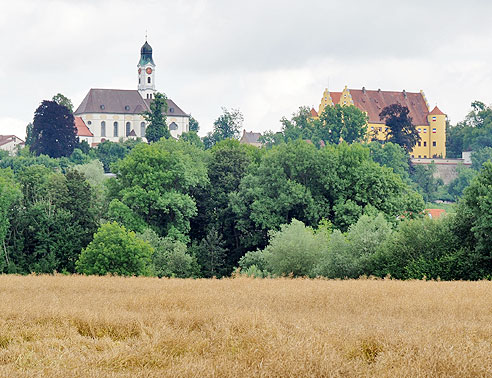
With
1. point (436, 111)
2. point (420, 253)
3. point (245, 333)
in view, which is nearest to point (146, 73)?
point (436, 111)

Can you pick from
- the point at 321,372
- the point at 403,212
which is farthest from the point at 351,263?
the point at 321,372

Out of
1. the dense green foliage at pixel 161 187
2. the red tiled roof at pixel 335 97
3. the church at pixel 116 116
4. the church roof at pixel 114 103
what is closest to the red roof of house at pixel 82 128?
the church at pixel 116 116

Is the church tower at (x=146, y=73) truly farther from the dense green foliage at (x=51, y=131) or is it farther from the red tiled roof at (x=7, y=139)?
the dense green foliage at (x=51, y=131)

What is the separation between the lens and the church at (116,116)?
172625 millimetres

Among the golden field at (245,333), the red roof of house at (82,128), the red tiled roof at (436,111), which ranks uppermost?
the red tiled roof at (436,111)

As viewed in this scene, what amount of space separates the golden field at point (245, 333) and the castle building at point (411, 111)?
140 metres

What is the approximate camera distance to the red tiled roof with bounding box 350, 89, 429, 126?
535 ft

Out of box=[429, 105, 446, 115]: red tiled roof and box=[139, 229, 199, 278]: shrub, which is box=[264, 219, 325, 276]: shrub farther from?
box=[429, 105, 446, 115]: red tiled roof

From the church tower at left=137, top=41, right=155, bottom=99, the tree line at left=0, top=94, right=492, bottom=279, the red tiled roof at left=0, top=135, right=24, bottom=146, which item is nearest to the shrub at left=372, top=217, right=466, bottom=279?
the tree line at left=0, top=94, right=492, bottom=279

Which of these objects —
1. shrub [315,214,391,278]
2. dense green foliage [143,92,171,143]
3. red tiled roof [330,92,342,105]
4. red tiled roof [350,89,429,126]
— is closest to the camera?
shrub [315,214,391,278]

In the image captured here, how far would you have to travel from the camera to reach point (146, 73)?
613 feet

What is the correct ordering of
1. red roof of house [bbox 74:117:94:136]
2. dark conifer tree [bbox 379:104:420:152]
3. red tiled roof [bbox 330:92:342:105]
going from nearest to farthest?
dark conifer tree [bbox 379:104:420:152], red tiled roof [bbox 330:92:342:105], red roof of house [bbox 74:117:94:136]

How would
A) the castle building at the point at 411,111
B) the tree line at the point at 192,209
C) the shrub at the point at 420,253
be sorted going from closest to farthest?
the shrub at the point at 420,253 → the tree line at the point at 192,209 → the castle building at the point at 411,111

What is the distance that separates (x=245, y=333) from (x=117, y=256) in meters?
35.4
